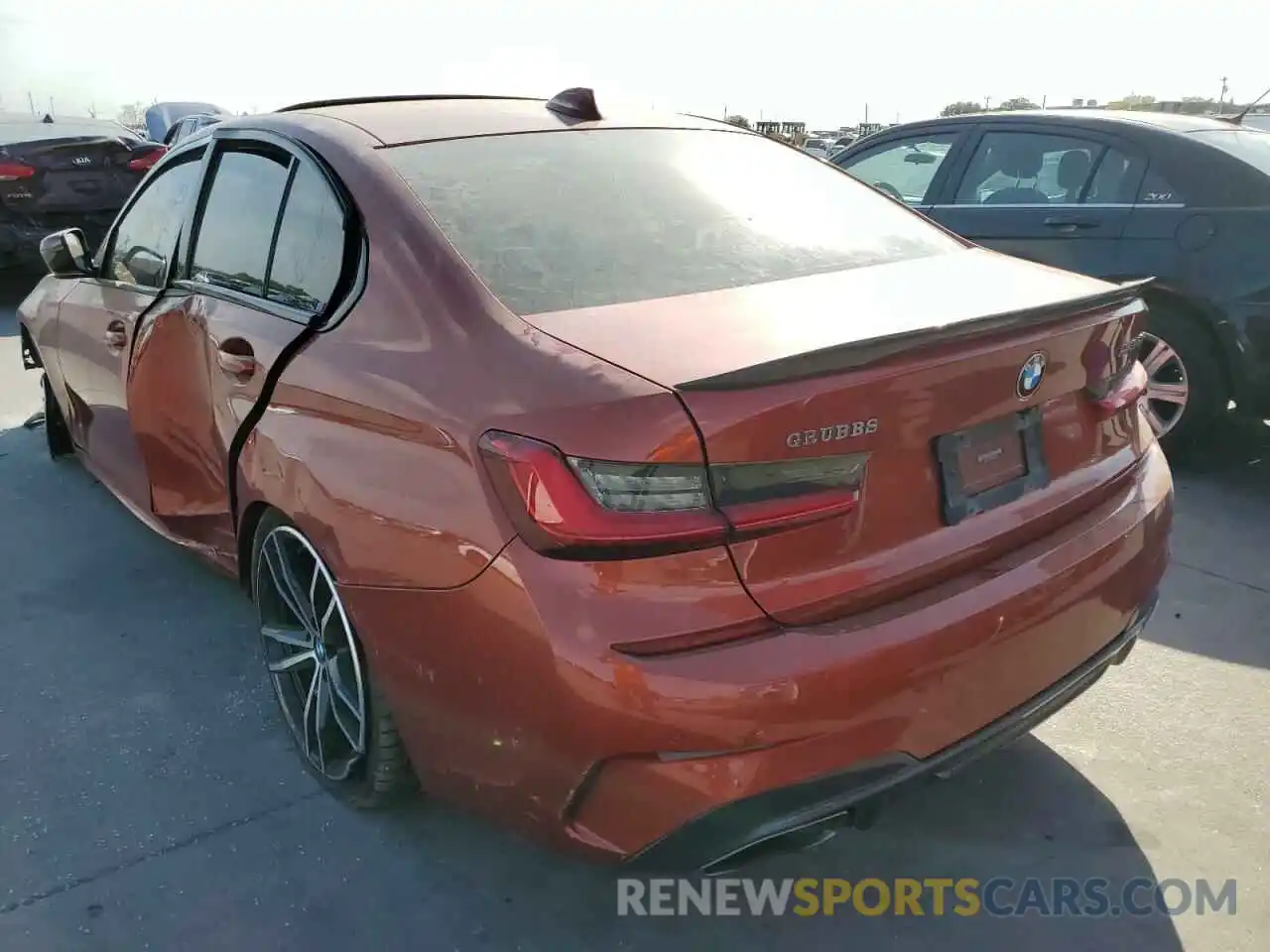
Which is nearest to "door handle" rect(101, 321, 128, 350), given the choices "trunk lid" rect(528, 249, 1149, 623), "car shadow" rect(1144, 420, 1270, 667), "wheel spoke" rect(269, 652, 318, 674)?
"wheel spoke" rect(269, 652, 318, 674)

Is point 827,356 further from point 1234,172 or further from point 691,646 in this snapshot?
point 1234,172

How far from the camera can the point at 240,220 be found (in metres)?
3.05

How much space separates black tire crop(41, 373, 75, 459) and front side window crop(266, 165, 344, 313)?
2633mm

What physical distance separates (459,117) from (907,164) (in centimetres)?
384

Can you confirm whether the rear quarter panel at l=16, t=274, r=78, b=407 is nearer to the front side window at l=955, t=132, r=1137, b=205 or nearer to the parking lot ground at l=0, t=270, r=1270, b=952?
the parking lot ground at l=0, t=270, r=1270, b=952

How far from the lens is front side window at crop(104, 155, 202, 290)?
3.43 m

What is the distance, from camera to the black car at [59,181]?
8.88 m

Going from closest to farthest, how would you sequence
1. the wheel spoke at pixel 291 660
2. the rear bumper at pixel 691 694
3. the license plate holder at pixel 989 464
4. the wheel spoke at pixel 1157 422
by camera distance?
the rear bumper at pixel 691 694
the license plate holder at pixel 989 464
the wheel spoke at pixel 291 660
the wheel spoke at pixel 1157 422

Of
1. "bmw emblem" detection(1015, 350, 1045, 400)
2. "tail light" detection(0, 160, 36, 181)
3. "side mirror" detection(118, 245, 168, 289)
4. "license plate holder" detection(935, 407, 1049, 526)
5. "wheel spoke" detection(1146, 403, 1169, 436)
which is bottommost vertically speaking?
"wheel spoke" detection(1146, 403, 1169, 436)

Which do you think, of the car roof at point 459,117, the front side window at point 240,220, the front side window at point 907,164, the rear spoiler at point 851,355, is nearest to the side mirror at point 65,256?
the front side window at point 240,220

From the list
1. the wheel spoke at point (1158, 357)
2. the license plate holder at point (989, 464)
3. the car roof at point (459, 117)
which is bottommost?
the wheel spoke at point (1158, 357)

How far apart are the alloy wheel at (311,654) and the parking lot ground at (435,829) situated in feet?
0.47

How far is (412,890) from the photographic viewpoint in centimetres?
240

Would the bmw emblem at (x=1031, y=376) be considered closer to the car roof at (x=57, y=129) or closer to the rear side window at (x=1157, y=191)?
→ the rear side window at (x=1157, y=191)
